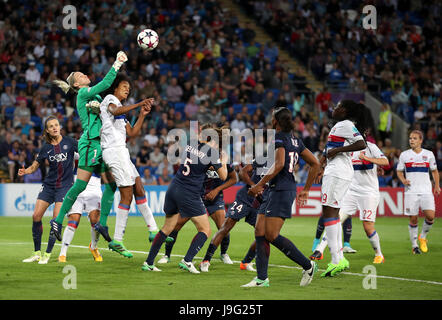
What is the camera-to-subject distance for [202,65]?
27.4 metres

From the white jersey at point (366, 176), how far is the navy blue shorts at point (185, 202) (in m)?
3.52

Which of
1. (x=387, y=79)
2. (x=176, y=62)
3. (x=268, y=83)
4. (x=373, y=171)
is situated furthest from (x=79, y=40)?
(x=373, y=171)

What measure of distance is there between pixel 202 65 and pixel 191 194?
1788 centimetres

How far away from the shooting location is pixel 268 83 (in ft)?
92.1

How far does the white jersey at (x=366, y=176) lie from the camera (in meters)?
12.3

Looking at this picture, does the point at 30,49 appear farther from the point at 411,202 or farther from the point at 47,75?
the point at 411,202

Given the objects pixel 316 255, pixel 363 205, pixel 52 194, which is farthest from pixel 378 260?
pixel 52 194

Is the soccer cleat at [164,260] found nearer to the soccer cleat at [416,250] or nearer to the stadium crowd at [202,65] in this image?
the soccer cleat at [416,250]

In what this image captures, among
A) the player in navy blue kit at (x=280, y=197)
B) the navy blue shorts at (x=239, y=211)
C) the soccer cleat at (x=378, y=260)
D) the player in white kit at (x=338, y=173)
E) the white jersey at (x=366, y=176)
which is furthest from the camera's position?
the white jersey at (x=366, y=176)

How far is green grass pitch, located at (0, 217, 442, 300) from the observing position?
808cm

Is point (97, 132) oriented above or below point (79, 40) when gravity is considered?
below

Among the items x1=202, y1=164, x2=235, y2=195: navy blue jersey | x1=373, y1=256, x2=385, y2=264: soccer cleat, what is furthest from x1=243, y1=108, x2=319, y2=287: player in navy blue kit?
x1=373, y1=256, x2=385, y2=264: soccer cleat

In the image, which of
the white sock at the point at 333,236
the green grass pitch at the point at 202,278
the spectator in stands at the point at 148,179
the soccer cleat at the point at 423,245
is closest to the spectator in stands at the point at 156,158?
the spectator in stands at the point at 148,179
